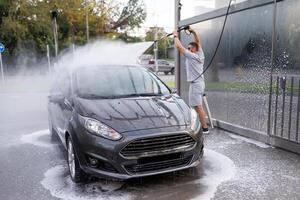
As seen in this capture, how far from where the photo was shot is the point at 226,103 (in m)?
7.43

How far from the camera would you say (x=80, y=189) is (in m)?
4.26

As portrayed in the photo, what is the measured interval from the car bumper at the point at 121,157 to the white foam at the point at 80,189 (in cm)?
23

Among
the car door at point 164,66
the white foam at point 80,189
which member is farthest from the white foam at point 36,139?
the car door at point 164,66

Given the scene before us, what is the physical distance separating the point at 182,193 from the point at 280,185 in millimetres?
1261

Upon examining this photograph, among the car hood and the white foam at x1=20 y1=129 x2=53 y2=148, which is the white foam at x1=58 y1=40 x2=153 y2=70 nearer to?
the car hood

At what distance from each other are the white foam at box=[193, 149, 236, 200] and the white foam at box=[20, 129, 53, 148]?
299 centimetres

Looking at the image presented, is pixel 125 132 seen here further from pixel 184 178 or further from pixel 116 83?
pixel 116 83

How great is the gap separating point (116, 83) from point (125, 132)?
4.58 feet

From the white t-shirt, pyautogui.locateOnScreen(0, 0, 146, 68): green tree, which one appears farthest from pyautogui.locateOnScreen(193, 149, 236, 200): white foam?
pyautogui.locateOnScreen(0, 0, 146, 68): green tree

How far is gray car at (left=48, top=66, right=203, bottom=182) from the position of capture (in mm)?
4000

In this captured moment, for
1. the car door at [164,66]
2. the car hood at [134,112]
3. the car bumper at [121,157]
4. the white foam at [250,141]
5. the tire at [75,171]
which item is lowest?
the car door at [164,66]

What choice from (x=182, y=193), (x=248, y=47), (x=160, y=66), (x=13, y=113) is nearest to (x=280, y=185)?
(x=182, y=193)

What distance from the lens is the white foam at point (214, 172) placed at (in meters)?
4.16

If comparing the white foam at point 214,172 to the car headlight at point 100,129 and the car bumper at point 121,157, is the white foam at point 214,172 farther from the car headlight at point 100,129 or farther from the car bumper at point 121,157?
the car headlight at point 100,129
